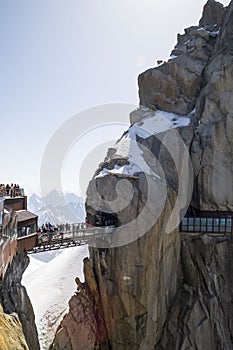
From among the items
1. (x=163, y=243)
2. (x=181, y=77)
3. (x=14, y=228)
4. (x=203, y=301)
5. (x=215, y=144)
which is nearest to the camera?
(x=14, y=228)

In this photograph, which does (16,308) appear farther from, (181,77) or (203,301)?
A: (181,77)

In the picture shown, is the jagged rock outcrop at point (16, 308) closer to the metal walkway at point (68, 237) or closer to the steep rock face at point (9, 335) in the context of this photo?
the steep rock face at point (9, 335)

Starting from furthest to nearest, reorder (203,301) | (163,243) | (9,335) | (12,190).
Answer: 1. (203,301)
2. (163,243)
3. (12,190)
4. (9,335)

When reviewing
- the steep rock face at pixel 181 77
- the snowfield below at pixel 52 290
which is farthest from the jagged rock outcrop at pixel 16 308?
the steep rock face at pixel 181 77

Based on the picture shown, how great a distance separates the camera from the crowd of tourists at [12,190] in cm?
2779

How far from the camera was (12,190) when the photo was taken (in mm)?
29172

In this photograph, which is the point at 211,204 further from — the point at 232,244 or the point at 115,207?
the point at 115,207

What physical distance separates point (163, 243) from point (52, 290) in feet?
122

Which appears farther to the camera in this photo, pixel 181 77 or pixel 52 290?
pixel 52 290

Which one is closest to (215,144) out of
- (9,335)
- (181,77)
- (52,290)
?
(181,77)

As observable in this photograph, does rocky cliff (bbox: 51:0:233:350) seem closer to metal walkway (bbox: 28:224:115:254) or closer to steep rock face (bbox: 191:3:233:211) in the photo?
steep rock face (bbox: 191:3:233:211)

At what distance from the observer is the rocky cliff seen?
101ft

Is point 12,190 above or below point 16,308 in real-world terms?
above

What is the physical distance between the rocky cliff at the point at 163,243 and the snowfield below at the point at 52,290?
10.1m
